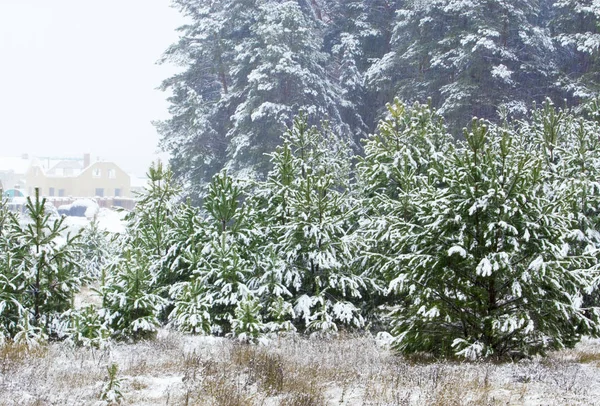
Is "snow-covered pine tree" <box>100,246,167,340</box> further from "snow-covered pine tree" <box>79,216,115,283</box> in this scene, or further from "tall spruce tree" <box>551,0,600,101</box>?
"tall spruce tree" <box>551,0,600,101</box>

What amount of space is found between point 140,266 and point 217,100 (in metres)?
26.3

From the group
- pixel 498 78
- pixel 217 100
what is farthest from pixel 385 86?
pixel 217 100

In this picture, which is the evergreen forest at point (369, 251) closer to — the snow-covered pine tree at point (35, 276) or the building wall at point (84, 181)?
the snow-covered pine tree at point (35, 276)

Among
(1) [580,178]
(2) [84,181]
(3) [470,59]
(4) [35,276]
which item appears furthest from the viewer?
(2) [84,181]

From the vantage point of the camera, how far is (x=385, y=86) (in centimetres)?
3123

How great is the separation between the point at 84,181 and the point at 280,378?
65919mm

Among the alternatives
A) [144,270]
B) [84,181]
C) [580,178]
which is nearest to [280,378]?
[144,270]

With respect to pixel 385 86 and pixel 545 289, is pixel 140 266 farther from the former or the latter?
pixel 385 86

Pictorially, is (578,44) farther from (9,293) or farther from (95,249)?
(9,293)

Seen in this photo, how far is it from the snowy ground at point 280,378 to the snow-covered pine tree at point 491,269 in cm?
47

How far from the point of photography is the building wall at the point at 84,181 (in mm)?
66500

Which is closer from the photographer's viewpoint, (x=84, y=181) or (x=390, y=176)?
(x=390, y=176)

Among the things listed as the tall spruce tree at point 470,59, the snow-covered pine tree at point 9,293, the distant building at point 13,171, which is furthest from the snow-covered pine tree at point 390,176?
the distant building at point 13,171

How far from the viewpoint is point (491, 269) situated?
7.48 m
